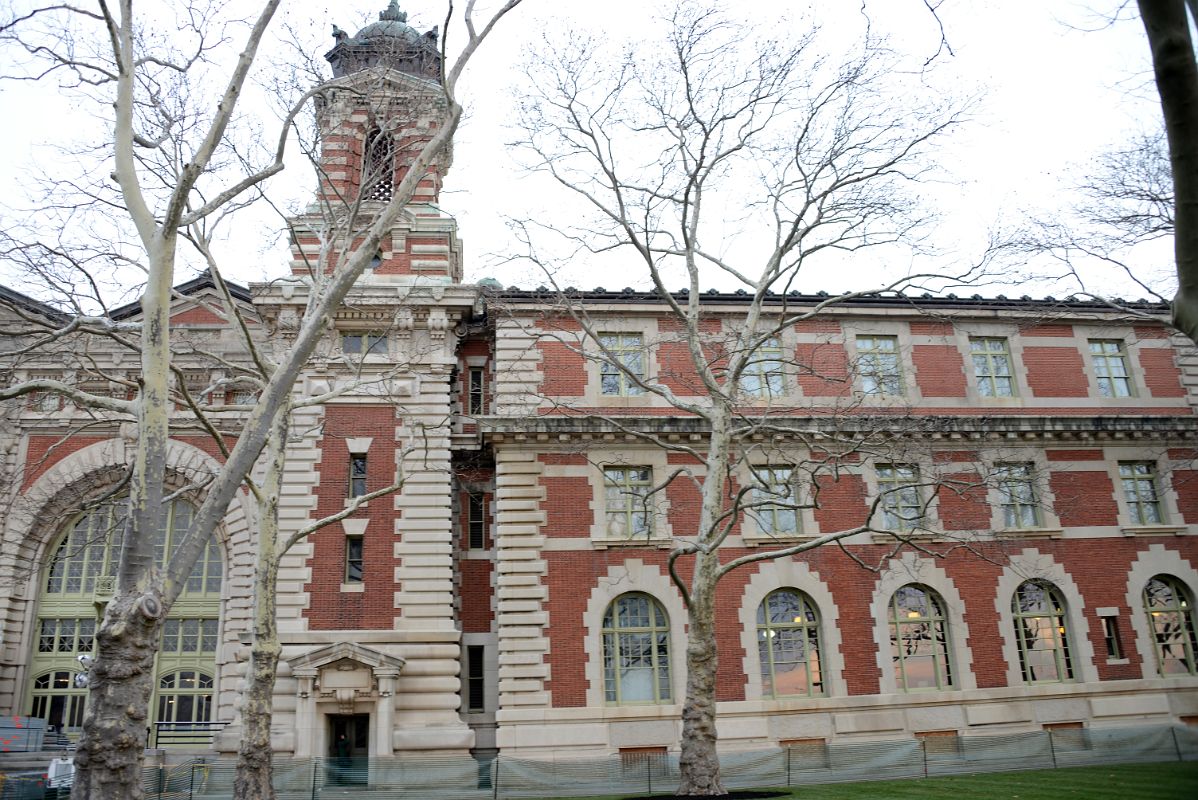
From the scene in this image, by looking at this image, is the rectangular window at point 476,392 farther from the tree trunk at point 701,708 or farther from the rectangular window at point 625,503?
the tree trunk at point 701,708

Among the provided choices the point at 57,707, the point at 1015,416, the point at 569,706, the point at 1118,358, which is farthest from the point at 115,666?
the point at 1118,358

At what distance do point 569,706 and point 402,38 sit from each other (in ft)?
53.8

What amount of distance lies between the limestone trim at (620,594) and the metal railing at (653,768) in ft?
7.06

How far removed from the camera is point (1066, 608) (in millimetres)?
27359

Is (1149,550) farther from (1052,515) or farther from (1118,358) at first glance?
(1118,358)

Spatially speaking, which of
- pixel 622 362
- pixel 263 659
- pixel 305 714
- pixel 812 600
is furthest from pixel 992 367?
pixel 263 659

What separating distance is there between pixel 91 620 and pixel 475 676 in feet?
36.9

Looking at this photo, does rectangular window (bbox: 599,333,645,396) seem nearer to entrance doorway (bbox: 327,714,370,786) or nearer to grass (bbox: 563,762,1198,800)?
entrance doorway (bbox: 327,714,370,786)

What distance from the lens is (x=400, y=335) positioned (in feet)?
91.3

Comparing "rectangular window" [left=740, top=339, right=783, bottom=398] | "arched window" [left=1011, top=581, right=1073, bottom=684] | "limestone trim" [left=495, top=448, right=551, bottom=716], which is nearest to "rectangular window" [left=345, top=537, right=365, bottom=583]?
"limestone trim" [left=495, top=448, right=551, bottom=716]

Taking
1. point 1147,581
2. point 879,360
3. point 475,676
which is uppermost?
point 879,360

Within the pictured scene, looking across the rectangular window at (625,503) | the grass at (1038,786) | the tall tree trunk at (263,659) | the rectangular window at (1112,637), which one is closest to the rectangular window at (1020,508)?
the rectangular window at (1112,637)

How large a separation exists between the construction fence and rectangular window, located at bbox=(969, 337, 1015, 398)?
404 inches

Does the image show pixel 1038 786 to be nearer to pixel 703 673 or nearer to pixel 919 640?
pixel 703 673
